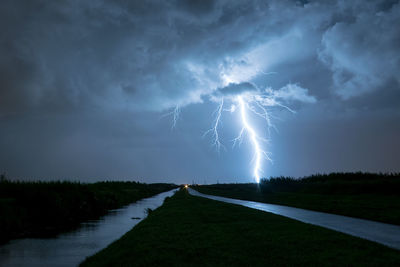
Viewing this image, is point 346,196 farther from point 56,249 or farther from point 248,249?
point 56,249

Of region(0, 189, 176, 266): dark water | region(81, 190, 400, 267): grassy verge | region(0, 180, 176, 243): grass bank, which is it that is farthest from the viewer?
region(0, 180, 176, 243): grass bank

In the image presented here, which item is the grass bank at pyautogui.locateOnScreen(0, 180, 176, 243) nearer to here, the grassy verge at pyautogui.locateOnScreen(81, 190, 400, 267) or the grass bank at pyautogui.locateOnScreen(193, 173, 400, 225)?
the grassy verge at pyautogui.locateOnScreen(81, 190, 400, 267)

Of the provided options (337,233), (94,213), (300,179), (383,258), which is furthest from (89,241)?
(300,179)

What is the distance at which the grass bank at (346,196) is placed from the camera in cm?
1851

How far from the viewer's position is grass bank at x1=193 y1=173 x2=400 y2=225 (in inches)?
729

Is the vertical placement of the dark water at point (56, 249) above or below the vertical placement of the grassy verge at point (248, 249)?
below

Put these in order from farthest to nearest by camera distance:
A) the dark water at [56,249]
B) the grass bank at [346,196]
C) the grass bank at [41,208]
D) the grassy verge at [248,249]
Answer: the grass bank at [346,196]
the grass bank at [41,208]
the dark water at [56,249]
the grassy verge at [248,249]

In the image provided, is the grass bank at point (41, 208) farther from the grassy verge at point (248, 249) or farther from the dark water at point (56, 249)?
the grassy verge at point (248, 249)

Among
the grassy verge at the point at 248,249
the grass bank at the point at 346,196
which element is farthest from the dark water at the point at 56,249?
the grass bank at the point at 346,196

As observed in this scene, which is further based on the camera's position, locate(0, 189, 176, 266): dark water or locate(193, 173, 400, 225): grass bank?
locate(193, 173, 400, 225): grass bank

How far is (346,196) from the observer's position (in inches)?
1287

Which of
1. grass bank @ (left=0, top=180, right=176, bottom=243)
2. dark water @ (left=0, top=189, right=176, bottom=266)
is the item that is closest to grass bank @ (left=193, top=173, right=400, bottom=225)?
dark water @ (left=0, top=189, right=176, bottom=266)

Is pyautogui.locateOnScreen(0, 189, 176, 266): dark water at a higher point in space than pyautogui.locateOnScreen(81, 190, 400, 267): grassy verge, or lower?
lower

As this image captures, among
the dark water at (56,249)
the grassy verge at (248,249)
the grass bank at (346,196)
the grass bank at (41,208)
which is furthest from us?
the grass bank at (346,196)
